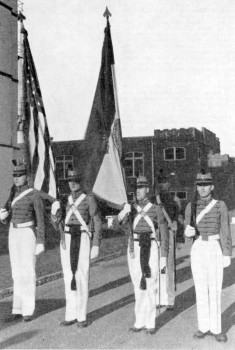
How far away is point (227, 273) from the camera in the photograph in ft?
35.6

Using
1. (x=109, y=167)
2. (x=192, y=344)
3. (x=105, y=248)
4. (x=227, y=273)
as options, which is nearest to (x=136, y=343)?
(x=192, y=344)

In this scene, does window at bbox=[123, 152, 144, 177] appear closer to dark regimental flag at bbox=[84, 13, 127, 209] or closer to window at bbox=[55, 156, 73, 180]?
window at bbox=[55, 156, 73, 180]

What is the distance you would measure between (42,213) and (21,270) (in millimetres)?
826

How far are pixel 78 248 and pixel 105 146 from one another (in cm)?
268

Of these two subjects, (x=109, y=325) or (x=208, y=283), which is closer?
(x=208, y=283)

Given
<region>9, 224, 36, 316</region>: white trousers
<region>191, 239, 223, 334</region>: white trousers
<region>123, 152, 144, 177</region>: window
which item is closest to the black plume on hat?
<region>191, 239, 223, 334</region>: white trousers

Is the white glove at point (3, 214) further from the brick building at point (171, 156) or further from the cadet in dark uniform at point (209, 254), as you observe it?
the brick building at point (171, 156)

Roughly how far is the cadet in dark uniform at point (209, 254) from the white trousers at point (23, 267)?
221 centimetres

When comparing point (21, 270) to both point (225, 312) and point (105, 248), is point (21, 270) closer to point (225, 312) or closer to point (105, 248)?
point (225, 312)

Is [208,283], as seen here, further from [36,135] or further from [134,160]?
[134,160]

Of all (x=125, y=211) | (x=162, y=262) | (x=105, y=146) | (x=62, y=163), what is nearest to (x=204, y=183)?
(x=125, y=211)

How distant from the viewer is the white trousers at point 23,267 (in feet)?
21.3

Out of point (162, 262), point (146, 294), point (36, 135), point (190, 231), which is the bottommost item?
point (146, 294)

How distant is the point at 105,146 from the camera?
27.8 feet
